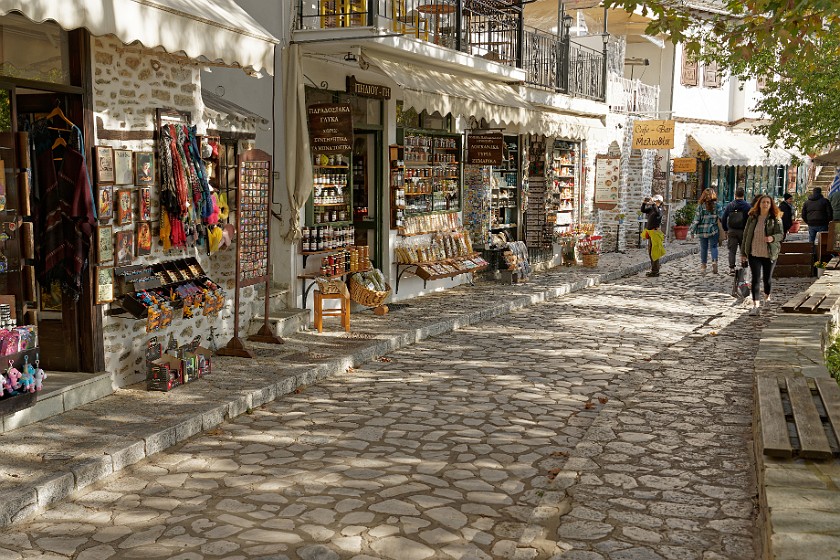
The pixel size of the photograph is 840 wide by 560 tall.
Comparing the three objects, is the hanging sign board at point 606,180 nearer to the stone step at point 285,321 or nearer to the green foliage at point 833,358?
the green foliage at point 833,358

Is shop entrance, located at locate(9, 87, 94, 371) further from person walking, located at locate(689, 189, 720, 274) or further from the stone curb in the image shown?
person walking, located at locate(689, 189, 720, 274)

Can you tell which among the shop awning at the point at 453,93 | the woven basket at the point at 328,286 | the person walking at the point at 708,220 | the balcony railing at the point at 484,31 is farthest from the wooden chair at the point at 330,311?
the person walking at the point at 708,220

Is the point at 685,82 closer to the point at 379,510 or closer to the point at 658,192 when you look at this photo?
the point at 658,192

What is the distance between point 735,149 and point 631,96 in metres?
6.72

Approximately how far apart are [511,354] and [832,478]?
538 cm

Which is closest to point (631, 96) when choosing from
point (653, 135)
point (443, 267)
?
point (653, 135)

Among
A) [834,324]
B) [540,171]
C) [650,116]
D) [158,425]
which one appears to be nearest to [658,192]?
[650,116]

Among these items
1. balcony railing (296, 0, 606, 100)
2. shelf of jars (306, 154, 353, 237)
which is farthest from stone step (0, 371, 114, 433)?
balcony railing (296, 0, 606, 100)

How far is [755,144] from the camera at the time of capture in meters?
31.7

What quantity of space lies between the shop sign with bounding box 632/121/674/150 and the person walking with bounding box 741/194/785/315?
31.1ft

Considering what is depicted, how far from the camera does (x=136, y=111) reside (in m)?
7.86

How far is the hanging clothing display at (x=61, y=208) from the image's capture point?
7090mm

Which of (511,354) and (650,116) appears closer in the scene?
(511,354)

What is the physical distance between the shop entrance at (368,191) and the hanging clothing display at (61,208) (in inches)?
241
